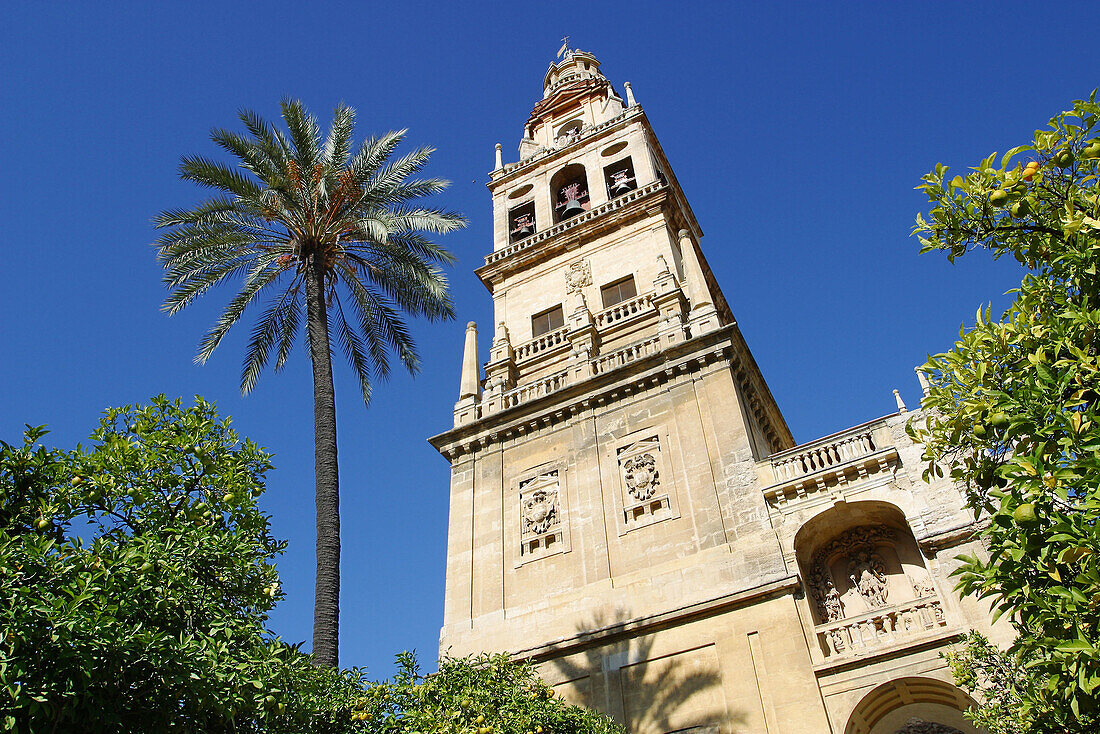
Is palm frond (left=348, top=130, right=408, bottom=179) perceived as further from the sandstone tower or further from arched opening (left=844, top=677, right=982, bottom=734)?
arched opening (left=844, top=677, right=982, bottom=734)

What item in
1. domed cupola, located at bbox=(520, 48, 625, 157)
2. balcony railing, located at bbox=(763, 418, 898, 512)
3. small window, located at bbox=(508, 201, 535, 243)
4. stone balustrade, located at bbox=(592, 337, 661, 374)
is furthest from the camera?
domed cupola, located at bbox=(520, 48, 625, 157)

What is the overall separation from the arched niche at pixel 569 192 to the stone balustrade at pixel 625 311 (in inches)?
244

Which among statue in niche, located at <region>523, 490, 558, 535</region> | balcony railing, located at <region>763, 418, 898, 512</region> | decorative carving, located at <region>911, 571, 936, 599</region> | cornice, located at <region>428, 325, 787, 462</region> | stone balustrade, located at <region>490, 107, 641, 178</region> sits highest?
stone balustrade, located at <region>490, 107, 641, 178</region>

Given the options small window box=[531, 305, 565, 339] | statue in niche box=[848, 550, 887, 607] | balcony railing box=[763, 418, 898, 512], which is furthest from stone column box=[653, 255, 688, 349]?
statue in niche box=[848, 550, 887, 607]

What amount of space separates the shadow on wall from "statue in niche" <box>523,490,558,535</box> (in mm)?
2984

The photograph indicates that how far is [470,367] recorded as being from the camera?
24.4 m

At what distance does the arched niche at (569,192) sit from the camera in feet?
96.4

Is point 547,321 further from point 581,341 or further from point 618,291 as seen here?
point 581,341

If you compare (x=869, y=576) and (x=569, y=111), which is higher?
(x=569, y=111)

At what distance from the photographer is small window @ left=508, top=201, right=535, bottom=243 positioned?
29828 mm

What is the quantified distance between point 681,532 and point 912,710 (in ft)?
17.4

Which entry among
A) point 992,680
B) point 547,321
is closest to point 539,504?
point 547,321

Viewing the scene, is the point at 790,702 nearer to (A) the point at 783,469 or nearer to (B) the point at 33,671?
(A) the point at 783,469

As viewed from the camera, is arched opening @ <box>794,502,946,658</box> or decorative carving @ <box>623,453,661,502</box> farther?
decorative carving @ <box>623,453,661,502</box>
